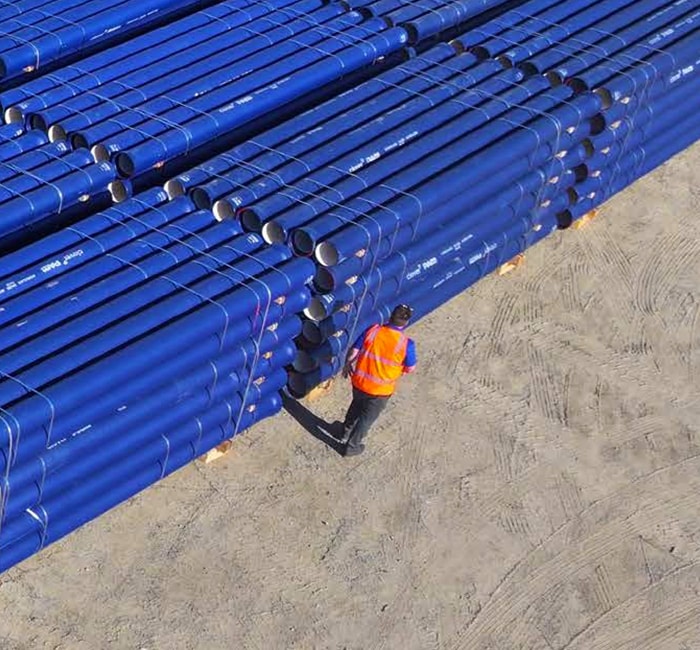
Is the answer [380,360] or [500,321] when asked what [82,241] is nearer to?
[380,360]

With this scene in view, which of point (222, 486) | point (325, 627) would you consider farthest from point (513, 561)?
point (222, 486)

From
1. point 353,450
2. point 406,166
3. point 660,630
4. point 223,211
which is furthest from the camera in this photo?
point 406,166

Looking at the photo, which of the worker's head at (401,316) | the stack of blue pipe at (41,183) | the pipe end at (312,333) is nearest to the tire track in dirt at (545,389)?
the worker's head at (401,316)

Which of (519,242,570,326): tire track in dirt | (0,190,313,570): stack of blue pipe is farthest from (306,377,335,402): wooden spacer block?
(519,242,570,326): tire track in dirt

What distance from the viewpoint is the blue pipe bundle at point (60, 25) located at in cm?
1564

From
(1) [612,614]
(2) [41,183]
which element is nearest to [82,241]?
(2) [41,183]

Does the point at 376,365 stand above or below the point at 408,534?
above

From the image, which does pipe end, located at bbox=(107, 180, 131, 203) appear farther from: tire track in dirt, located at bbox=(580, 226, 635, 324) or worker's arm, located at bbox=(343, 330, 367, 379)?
tire track in dirt, located at bbox=(580, 226, 635, 324)

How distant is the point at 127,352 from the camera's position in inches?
452

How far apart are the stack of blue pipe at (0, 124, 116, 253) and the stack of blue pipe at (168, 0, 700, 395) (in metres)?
0.92

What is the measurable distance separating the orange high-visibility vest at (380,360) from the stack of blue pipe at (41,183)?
11.2 feet

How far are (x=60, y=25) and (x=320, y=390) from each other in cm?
573

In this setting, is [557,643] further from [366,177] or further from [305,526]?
[366,177]

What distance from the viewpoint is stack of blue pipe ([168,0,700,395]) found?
13336mm
